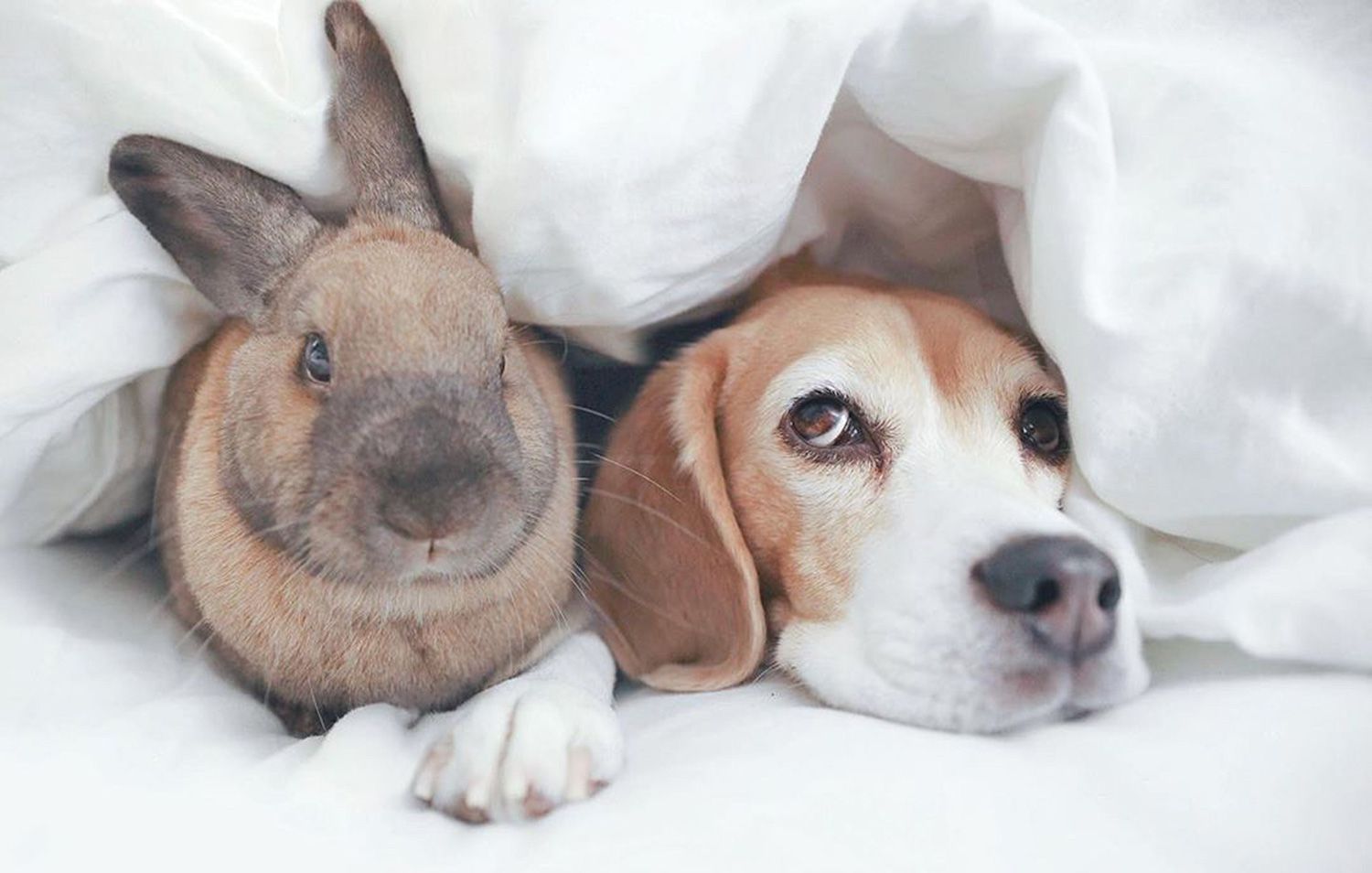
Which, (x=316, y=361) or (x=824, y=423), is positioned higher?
(x=316, y=361)

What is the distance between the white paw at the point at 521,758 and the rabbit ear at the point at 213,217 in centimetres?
47

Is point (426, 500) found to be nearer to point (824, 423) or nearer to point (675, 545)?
point (675, 545)

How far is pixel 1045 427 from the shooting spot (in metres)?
1.22

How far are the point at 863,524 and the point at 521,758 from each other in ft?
1.26

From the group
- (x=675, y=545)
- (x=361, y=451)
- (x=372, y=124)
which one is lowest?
(x=675, y=545)

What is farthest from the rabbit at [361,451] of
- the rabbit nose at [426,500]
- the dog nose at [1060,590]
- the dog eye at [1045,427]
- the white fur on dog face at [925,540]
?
the dog eye at [1045,427]

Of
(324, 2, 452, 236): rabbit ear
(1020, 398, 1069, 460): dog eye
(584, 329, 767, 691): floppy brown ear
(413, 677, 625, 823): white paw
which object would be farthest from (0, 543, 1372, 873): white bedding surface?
(324, 2, 452, 236): rabbit ear

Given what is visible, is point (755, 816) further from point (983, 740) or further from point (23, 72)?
point (23, 72)

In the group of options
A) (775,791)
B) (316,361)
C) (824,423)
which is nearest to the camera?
(775,791)

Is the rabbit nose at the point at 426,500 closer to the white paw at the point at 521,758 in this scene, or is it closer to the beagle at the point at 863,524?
the white paw at the point at 521,758

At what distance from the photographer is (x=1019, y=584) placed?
94cm

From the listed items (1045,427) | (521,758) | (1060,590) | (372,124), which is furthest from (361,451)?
(1045,427)

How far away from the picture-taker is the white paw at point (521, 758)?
0.89 m

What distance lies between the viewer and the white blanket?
3.35 feet
